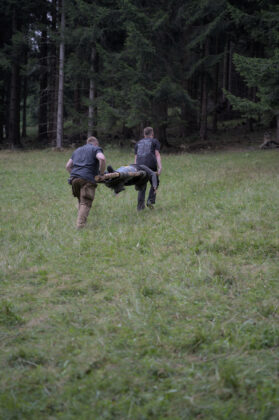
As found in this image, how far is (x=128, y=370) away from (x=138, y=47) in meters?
20.2

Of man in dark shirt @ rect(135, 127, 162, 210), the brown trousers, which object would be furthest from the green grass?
man in dark shirt @ rect(135, 127, 162, 210)

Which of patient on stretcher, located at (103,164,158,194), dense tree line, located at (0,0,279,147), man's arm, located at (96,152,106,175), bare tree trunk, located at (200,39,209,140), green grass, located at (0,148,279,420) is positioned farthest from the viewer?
bare tree trunk, located at (200,39,209,140)

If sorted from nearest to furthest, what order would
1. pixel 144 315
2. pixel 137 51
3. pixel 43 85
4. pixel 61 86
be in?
pixel 144 315
pixel 137 51
pixel 61 86
pixel 43 85

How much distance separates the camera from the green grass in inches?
120

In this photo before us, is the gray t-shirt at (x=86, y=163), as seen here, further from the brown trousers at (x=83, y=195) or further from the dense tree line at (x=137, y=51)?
the dense tree line at (x=137, y=51)

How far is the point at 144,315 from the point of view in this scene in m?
4.34

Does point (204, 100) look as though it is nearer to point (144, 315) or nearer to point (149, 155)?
point (149, 155)

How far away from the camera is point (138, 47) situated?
20.8 m

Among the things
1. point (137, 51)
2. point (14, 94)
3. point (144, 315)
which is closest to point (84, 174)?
point (144, 315)

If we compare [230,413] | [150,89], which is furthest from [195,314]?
[150,89]

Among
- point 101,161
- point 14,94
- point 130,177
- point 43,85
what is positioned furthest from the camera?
point 43,85

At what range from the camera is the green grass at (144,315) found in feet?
9.97

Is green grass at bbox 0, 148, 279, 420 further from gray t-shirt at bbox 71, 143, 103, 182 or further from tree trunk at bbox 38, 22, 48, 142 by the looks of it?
tree trunk at bbox 38, 22, 48, 142

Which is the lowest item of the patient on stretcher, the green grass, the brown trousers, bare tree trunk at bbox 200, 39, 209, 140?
the green grass
